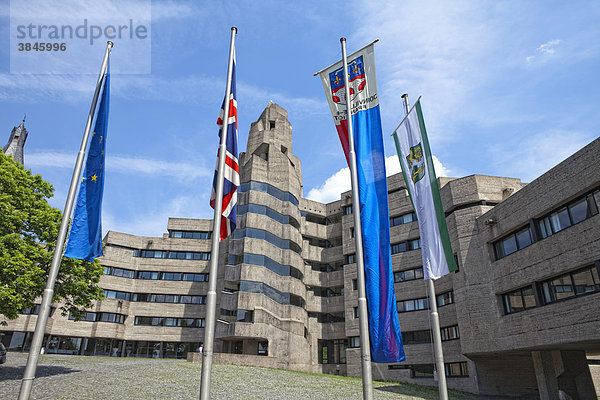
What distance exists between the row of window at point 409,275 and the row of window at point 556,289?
1459cm

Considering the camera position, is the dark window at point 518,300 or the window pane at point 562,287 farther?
the dark window at point 518,300

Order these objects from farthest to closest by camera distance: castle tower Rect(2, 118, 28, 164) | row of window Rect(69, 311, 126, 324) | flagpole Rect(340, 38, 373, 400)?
castle tower Rect(2, 118, 28, 164)
row of window Rect(69, 311, 126, 324)
flagpole Rect(340, 38, 373, 400)

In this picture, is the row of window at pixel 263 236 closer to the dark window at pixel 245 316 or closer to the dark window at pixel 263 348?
the dark window at pixel 245 316

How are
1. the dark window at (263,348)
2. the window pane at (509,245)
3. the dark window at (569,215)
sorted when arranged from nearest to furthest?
the dark window at (569,215)
the window pane at (509,245)
the dark window at (263,348)

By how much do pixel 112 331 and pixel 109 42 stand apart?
149ft

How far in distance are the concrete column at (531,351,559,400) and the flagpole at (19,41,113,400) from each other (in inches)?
1130

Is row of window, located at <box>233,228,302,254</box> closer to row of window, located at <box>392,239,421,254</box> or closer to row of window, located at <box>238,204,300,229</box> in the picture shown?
row of window, located at <box>238,204,300,229</box>

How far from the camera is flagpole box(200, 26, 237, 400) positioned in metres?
9.65

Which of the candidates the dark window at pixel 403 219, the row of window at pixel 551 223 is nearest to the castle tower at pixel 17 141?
the dark window at pixel 403 219

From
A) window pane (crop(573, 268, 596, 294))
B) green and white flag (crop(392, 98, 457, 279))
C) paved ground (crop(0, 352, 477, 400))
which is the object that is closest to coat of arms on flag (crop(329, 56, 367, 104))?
green and white flag (crop(392, 98, 457, 279))

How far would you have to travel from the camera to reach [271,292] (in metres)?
43.2

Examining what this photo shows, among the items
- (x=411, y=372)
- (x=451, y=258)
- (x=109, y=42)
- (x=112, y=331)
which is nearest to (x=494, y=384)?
(x=411, y=372)

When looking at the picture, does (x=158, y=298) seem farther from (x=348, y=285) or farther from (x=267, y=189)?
(x=348, y=285)

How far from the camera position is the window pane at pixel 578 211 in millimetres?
21323
